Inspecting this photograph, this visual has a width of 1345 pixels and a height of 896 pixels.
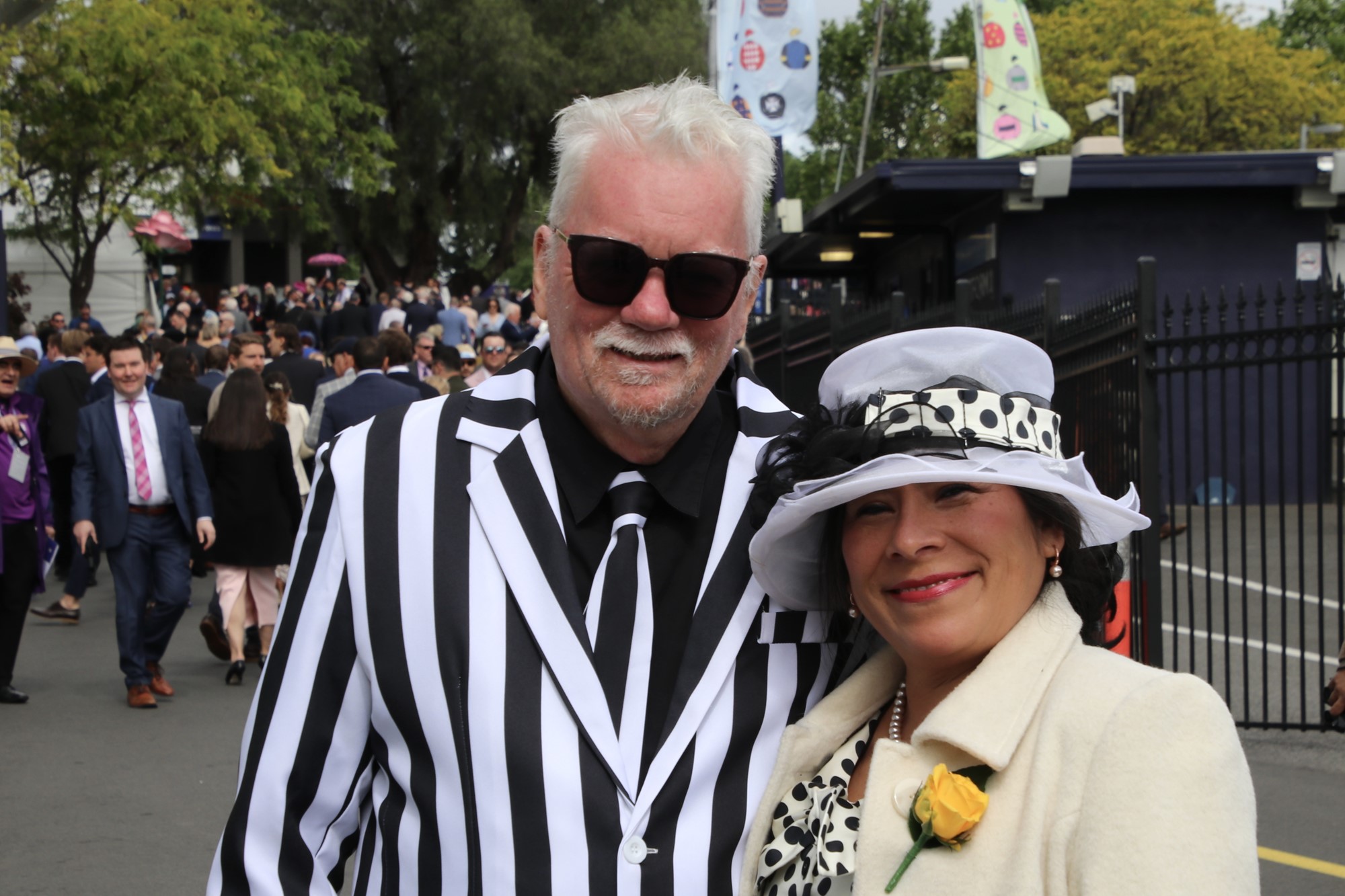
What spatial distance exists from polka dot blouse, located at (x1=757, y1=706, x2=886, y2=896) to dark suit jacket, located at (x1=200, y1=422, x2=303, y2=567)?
713 centimetres

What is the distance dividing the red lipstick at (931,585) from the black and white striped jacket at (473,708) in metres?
0.27

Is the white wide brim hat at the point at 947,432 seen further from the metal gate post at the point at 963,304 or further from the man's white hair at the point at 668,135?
the metal gate post at the point at 963,304

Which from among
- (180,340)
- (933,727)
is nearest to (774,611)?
(933,727)

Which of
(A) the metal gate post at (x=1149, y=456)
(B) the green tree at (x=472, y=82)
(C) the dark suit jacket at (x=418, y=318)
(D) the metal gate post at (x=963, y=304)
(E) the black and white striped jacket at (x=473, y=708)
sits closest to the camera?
(E) the black and white striped jacket at (x=473, y=708)

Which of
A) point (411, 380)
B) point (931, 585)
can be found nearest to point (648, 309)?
point (931, 585)

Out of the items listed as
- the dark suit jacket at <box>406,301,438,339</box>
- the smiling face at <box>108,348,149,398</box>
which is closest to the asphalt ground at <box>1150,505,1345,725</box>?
the smiling face at <box>108,348,149,398</box>

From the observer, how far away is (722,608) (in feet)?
→ 7.63

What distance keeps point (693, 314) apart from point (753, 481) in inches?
12.1

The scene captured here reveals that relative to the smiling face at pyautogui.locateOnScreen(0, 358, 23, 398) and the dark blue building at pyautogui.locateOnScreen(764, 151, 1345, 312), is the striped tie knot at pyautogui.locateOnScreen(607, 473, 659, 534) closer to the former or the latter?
the smiling face at pyautogui.locateOnScreen(0, 358, 23, 398)

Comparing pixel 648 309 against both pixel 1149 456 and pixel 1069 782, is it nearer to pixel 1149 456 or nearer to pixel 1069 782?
pixel 1069 782

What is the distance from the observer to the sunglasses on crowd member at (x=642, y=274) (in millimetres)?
2311

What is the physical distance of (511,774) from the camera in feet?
7.05

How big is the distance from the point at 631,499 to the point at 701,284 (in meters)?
0.37

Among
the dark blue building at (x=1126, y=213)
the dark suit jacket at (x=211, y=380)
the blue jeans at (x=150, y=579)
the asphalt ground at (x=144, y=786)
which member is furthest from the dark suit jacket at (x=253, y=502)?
the dark blue building at (x=1126, y=213)
